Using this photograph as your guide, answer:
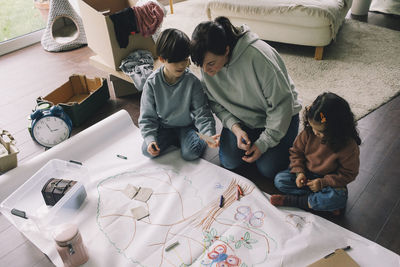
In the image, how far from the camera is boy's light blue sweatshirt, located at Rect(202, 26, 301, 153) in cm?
128

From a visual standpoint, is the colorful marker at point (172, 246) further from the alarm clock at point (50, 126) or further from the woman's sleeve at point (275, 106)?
the alarm clock at point (50, 126)

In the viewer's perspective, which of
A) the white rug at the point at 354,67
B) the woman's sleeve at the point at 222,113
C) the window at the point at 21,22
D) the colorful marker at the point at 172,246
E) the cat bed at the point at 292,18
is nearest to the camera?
the colorful marker at the point at 172,246

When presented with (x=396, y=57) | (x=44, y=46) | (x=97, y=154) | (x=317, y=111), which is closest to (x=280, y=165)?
(x=317, y=111)

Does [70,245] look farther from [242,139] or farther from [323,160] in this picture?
[323,160]

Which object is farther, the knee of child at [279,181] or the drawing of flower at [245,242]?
the knee of child at [279,181]

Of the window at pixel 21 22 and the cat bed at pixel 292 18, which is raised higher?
the cat bed at pixel 292 18

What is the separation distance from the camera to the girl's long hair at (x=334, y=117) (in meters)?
1.10

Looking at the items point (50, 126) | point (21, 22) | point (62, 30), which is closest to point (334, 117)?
point (50, 126)

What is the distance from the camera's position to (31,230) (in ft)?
4.21

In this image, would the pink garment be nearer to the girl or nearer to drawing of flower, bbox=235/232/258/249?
the girl

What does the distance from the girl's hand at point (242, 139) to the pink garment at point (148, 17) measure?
1.07m

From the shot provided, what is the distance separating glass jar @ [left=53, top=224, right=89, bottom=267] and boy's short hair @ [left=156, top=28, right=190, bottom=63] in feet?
2.30

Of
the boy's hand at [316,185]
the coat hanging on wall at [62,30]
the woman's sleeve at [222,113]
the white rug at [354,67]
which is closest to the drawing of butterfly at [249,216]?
the boy's hand at [316,185]

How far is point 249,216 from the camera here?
4.14 feet
